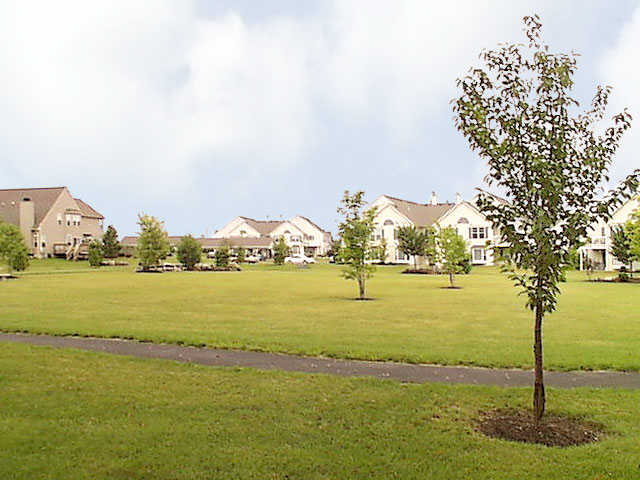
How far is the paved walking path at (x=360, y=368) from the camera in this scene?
10812 mm

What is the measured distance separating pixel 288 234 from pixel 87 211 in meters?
39.6

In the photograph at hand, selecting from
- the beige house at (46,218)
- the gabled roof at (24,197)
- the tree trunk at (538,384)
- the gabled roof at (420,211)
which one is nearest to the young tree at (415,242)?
the gabled roof at (420,211)

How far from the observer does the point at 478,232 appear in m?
81.9

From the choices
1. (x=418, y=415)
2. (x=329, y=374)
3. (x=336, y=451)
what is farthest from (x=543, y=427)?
(x=329, y=374)

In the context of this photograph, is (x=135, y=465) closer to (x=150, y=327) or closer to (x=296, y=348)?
(x=296, y=348)

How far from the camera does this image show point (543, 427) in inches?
311

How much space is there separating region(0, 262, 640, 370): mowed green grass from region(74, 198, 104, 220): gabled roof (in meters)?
71.3

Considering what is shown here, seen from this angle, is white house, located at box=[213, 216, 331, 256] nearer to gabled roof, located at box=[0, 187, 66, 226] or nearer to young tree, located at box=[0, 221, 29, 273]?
gabled roof, located at box=[0, 187, 66, 226]

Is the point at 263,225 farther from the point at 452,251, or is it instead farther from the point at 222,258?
the point at 452,251

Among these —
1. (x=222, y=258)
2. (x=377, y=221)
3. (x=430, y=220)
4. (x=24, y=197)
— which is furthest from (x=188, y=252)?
(x=430, y=220)

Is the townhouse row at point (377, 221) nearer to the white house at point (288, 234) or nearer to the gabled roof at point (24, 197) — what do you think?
the gabled roof at point (24, 197)

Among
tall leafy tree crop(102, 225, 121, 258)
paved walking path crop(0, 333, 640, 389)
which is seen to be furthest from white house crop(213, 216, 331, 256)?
paved walking path crop(0, 333, 640, 389)

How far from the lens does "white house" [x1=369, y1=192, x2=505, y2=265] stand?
269 feet

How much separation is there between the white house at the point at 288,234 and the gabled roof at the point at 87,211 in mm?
25222
